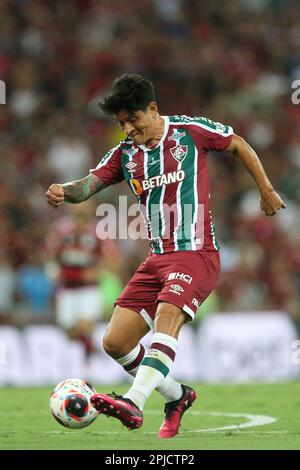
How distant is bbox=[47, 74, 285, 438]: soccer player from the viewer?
7.03 m

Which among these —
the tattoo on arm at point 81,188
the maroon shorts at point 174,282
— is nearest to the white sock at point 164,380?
the maroon shorts at point 174,282

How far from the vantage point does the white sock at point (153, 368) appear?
663 centimetres

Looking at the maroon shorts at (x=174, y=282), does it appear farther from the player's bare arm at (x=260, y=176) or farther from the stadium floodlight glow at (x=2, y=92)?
the stadium floodlight glow at (x=2, y=92)

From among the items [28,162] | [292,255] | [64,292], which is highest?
[28,162]

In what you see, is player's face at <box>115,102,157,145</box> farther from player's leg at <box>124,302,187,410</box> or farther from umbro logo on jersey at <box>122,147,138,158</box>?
player's leg at <box>124,302,187,410</box>

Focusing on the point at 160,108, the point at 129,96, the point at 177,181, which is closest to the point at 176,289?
the point at 177,181

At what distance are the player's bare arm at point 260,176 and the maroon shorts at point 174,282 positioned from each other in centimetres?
51

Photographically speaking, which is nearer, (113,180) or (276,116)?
(113,180)

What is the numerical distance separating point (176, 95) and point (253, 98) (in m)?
1.18

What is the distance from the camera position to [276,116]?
53.8ft

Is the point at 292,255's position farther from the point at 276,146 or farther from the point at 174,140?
the point at 174,140

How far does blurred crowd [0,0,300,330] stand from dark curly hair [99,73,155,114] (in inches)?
239

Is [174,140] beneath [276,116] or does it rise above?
beneath
